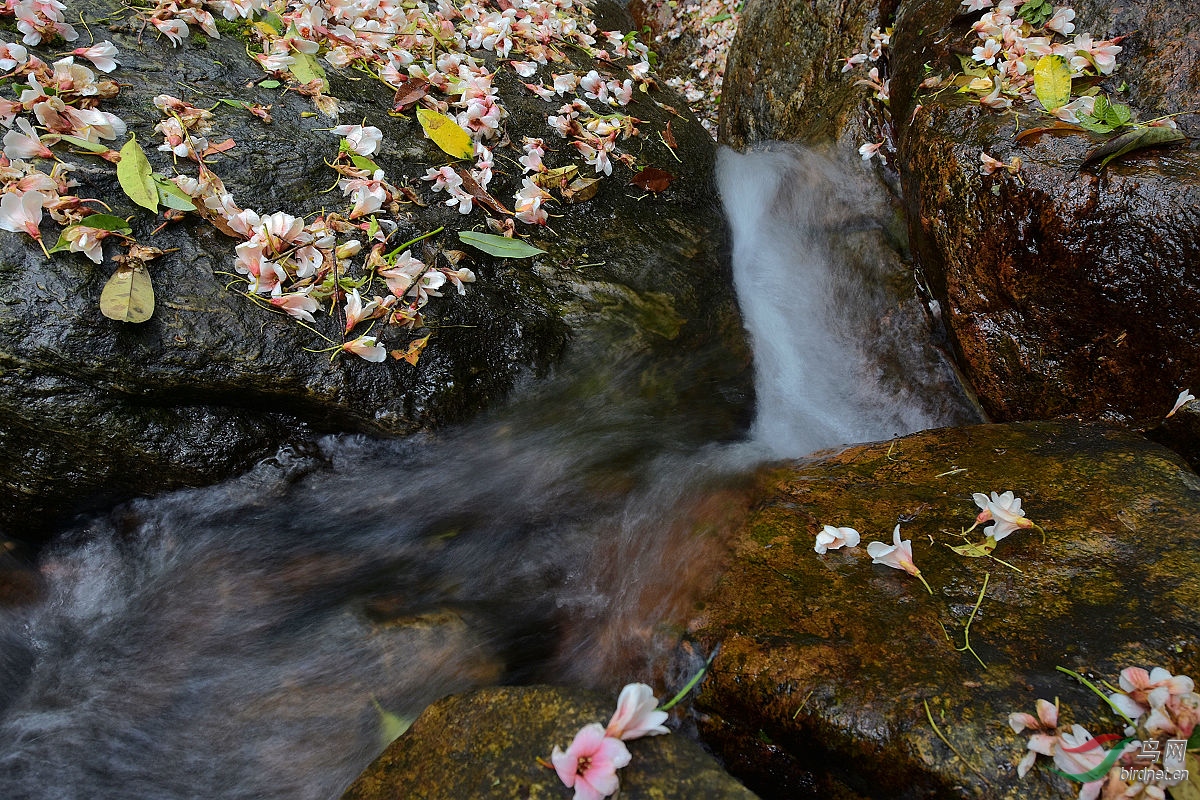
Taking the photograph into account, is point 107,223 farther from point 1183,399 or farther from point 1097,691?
point 1183,399

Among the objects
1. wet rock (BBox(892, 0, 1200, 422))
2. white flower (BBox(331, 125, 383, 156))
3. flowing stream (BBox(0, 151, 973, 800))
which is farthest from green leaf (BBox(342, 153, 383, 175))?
wet rock (BBox(892, 0, 1200, 422))

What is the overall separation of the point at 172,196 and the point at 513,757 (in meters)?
2.73

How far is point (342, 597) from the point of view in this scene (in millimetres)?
2936

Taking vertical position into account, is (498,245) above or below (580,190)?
below

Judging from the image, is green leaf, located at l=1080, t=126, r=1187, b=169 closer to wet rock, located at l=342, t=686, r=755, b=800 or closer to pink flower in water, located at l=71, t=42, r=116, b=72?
wet rock, located at l=342, t=686, r=755, b=800

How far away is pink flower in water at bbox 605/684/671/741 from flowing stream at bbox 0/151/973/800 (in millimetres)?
688

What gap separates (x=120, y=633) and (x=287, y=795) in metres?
1.05

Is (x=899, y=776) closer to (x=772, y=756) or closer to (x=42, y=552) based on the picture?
(x=772, y=756)

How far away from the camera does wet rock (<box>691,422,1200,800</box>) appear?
183cm

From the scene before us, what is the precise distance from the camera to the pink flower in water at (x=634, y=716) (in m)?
1.76

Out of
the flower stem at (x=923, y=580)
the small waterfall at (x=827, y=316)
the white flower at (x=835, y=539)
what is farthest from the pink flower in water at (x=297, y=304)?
the flower stem at (x=923, y=580)

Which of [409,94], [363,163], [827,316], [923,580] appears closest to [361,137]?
[363,163]

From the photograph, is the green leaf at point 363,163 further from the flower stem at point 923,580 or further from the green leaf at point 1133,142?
the green leaf at point 1133,142

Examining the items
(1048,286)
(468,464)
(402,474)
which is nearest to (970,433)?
(1048,286)
